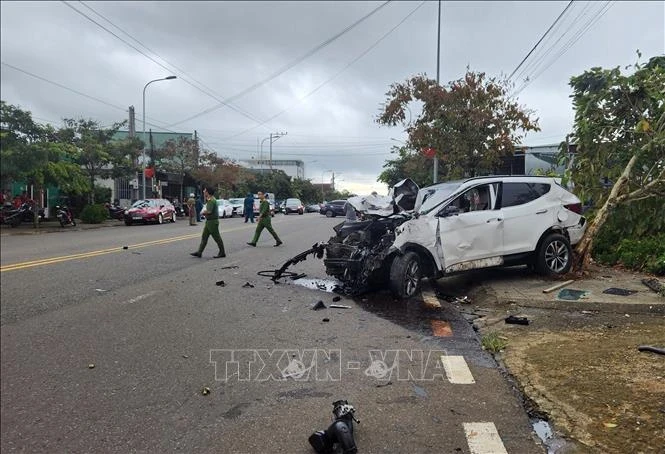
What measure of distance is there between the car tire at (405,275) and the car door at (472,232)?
1.39 feet

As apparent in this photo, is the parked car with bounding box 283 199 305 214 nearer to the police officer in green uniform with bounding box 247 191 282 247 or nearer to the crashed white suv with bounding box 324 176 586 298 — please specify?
the police officer in green uniform with bounding box 247 191 282 247

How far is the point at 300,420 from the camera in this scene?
12.5 ft

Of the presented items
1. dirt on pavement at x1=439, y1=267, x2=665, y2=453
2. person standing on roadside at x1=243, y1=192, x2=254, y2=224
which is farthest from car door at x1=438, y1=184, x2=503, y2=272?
person standing on roadside at x1=243, y1=192, x2=254, y2=224

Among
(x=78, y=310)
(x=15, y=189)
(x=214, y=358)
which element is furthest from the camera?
(x=78, y=310)

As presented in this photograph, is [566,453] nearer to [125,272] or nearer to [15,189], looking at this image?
[15,189]

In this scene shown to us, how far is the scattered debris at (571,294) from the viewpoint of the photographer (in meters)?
7.32

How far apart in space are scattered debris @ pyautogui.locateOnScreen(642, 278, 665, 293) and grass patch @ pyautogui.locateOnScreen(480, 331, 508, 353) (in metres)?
3.20

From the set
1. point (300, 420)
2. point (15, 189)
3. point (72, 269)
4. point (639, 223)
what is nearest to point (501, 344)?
point (300, 420)

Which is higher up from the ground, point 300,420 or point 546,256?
point 546,256

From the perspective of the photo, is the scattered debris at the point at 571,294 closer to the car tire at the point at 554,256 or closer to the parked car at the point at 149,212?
Answer: the car tire at the point at 554,256

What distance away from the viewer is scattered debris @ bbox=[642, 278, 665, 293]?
7559 mm

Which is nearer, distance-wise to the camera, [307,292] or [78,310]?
[78,310]

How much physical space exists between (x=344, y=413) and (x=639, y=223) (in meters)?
9.18

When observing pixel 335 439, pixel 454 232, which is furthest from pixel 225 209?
pixel 335 439
